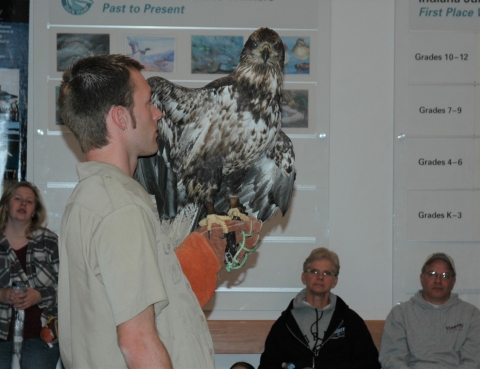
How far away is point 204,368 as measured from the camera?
1292 mm

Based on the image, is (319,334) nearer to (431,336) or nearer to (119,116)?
(431,336)

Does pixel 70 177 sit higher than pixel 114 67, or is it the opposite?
pixel 114 67

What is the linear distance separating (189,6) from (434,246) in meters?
2.10

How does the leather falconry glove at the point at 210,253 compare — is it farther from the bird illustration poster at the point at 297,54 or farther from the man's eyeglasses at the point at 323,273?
the bird illustration poster at the point at 297,54

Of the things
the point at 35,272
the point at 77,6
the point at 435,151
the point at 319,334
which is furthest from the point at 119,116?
the point at 435,151

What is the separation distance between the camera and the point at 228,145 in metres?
2.03

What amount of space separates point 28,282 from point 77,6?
168 centimetres

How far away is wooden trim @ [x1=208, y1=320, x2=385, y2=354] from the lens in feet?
11.9

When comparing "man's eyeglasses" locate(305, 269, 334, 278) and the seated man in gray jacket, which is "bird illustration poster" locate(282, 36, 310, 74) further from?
the seated man in gray jacket

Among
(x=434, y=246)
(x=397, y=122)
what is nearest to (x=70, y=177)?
(x=397, y=122)

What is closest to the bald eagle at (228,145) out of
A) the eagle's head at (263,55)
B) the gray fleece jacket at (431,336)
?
the eagle's head at (263,55)

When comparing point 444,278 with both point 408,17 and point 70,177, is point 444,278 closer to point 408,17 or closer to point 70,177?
point 408,17

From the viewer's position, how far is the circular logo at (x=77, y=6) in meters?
3.70

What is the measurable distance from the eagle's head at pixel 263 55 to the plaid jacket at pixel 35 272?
167 centimetres
